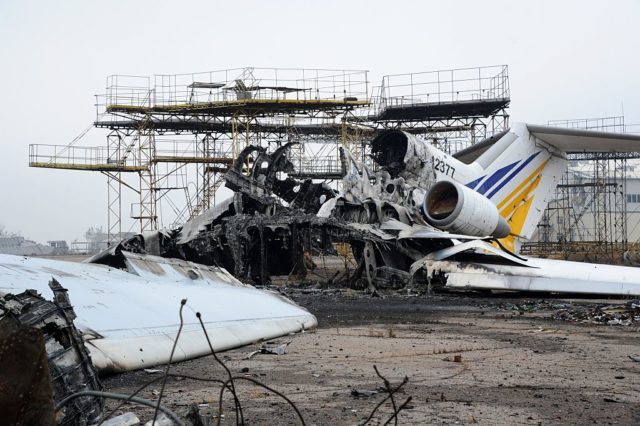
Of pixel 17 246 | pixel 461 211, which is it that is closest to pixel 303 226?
pixel 461 211

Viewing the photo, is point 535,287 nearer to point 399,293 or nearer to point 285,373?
point 399,293

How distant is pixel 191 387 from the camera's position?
5.92 meters

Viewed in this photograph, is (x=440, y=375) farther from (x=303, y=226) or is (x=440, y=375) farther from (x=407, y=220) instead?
(x=407, y=220)

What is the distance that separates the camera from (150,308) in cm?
739

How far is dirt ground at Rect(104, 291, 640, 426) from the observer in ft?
16.4

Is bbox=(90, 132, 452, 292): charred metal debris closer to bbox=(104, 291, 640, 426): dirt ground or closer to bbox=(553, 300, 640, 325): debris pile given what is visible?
bbox=(553, 300, 640, 325): debris pile

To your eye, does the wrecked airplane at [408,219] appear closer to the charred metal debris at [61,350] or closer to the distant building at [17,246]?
the charred metal debris at [61,350]

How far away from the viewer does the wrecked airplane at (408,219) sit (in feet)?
59.9

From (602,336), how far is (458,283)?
792cm

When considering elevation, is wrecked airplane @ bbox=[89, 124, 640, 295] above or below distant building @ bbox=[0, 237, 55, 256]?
above

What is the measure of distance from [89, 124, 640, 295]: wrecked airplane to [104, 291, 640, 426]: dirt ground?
19.6 ft

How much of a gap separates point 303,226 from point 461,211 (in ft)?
13.8

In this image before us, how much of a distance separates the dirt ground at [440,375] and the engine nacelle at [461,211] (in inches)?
291

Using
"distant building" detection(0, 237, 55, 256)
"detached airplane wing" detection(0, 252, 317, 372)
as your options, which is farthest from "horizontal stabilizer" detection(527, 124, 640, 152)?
"distant building" detection(0, 237, 55, 256)
